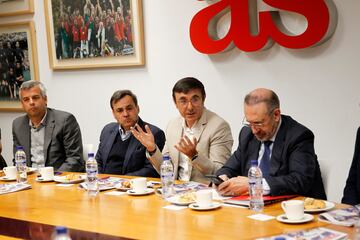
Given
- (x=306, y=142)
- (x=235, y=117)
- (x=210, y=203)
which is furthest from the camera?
(x=235, y=117)

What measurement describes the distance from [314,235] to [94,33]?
3931 millimetres

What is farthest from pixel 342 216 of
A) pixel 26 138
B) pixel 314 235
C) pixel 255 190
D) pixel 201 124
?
pixel 26 138

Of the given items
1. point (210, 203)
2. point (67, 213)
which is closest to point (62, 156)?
point (67, 213)

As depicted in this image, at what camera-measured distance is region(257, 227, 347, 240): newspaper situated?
6.48 ft

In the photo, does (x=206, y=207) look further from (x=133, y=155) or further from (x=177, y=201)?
(x=133, y=155)

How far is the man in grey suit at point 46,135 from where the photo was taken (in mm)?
4391

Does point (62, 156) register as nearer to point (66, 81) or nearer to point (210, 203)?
point (66, 81)

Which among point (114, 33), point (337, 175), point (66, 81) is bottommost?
point (337, 175)

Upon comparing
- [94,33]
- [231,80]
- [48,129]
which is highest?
[94,33]

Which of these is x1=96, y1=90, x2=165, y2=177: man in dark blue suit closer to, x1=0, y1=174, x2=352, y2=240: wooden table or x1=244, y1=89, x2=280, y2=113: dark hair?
x1=0, y1=174, x2=352, y2=240: wooden table

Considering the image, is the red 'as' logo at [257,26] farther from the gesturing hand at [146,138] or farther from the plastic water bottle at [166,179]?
the plastic water bottle at [166,179]

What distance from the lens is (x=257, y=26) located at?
14.4ft

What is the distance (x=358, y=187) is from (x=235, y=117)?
1.81 m

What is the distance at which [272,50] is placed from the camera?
435 centimetres
